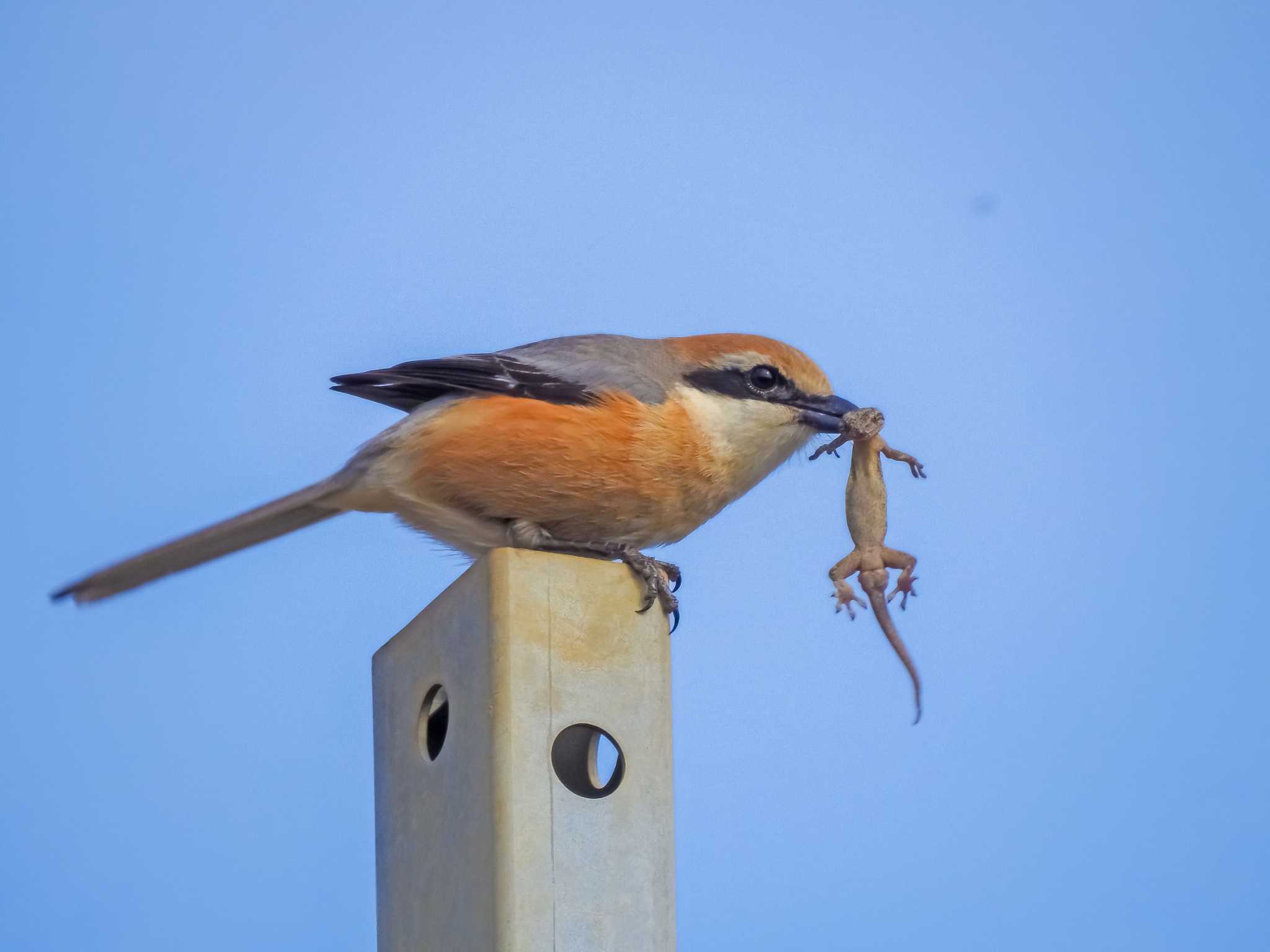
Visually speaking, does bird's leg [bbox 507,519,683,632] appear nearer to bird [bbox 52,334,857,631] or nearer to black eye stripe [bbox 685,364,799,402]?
bird [bbox 52,334,857,631]

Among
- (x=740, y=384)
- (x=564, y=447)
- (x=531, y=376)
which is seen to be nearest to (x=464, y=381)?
(x=531, y=376)

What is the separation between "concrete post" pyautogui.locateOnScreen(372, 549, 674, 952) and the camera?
358 centimetres

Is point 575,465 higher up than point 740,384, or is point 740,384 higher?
point 740,384

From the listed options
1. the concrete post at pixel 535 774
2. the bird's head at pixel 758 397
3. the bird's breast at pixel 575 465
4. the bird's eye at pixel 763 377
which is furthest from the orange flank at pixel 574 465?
the concrete post at pixel 535 774

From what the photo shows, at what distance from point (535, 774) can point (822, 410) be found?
6.07 ft

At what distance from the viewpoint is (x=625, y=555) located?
441 cm

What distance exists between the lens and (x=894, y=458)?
4824 mm

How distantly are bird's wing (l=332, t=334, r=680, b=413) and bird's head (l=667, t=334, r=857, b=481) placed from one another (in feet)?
0.46

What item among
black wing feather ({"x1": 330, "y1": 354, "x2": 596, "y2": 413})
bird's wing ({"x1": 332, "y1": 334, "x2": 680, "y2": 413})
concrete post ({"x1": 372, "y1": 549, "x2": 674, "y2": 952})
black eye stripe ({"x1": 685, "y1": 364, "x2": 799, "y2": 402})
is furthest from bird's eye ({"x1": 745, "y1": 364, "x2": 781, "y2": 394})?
concrete post ({"x1": 372, "y1": 549, "x2": 674, "y2": 952})

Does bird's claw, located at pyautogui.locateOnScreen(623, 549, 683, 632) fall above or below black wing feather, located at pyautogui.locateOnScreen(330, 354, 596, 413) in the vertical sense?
below

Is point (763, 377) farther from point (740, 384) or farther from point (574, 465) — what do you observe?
point (574, 465)

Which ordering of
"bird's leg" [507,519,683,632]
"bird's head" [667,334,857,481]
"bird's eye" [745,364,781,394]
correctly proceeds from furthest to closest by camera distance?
"bird's eye" [745,364,781,394]
"bird's head" [667,334,857,481]
"bird's leg" [507,519,683,632]

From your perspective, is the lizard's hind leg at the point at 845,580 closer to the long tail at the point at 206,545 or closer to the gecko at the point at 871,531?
the gecko at the point at 871,531

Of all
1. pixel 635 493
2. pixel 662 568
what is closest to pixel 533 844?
pixel 662 568
